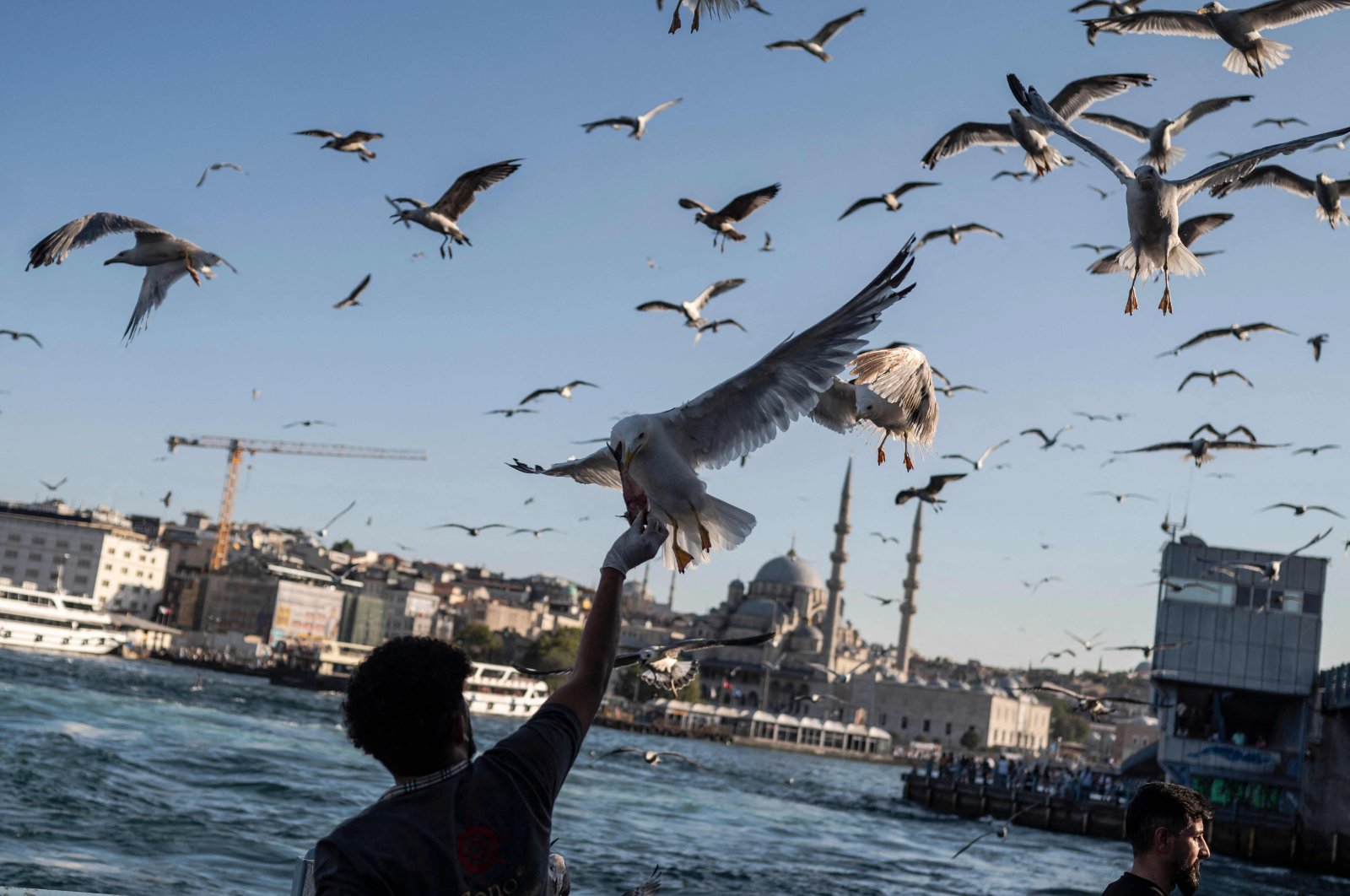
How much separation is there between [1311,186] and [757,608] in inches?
3952

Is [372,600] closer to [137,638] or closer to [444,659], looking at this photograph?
[137,638]

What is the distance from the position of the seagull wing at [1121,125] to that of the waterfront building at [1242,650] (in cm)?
2250

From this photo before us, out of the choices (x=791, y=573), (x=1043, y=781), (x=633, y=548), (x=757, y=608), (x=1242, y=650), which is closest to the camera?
(x=633, y=548)

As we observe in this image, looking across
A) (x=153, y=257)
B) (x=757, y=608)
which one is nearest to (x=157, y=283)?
(x=153, y=257)

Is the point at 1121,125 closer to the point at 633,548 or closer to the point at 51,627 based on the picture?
the point at 633,548

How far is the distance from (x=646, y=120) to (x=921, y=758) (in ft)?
274

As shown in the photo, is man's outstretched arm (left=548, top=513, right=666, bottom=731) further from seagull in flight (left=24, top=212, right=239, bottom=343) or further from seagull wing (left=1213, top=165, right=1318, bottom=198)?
seagull wing (left=1213, top=165, right=1318, bottom=198)

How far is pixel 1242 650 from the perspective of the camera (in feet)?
106

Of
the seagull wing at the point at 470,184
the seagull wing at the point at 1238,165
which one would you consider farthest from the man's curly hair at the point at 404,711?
the seagull wing at the point at 470,184

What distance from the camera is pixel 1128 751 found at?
106875mm

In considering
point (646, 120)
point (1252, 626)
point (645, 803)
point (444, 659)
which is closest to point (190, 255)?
point (646, 120)

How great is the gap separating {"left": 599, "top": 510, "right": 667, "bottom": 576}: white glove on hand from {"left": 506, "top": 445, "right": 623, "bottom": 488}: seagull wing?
1.64 m

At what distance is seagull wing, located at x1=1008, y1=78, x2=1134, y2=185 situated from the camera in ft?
17.8

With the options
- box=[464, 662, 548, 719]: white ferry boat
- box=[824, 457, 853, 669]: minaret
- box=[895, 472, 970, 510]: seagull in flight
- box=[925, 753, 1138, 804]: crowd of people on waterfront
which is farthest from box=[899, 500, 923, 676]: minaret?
box=[895, 472, 970, 510]: seagull in flight
